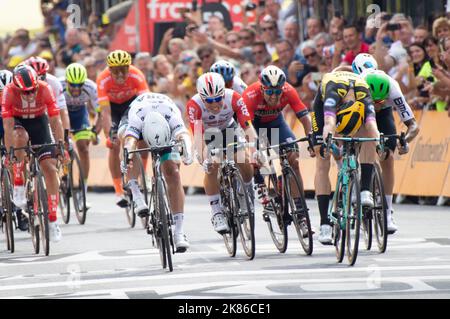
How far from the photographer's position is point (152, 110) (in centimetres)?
1326

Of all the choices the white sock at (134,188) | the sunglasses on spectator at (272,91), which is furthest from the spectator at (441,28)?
the sunglasses on spectator at (272,91)

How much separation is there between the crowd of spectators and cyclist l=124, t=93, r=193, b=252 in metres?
6.39

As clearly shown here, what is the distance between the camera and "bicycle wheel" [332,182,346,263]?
12.4 metres

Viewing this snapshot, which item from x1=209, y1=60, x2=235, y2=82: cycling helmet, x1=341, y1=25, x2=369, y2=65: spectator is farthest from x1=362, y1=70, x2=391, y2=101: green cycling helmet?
x1=341, y1=25, x2=369, y2=65: spectator

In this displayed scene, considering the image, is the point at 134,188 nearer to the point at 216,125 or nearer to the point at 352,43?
the point at 216,125

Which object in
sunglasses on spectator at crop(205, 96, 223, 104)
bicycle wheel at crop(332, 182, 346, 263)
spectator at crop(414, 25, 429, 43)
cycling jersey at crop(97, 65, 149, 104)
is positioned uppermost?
spectator at crop(414, 25, 429, 43)

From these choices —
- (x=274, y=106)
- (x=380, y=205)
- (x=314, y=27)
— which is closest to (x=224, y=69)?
(x=274, y=106)

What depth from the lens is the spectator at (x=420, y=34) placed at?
19500 mm

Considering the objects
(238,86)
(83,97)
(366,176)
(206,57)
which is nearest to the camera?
(366,176)

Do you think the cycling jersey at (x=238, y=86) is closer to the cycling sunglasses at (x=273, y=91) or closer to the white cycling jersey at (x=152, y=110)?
the cycling sunglasses at (x=273, y=91)

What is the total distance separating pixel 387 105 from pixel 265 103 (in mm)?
1260

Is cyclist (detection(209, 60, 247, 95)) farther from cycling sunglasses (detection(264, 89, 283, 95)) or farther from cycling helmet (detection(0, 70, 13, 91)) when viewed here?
cycling helmet (detection(0, 70, 13, 91))

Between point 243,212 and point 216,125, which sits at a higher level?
point 216,125

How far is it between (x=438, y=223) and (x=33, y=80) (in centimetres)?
513
